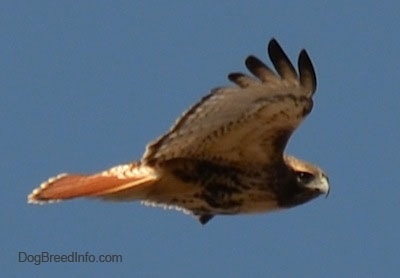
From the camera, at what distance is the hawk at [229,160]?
11.5 meters

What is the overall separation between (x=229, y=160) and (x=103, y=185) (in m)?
0.93

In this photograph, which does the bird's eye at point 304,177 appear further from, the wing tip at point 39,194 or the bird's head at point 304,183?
the wing tip at point 39,194

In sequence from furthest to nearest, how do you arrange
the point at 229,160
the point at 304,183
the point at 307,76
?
the point at 304,183, the point at 229,160, the point at 307,76

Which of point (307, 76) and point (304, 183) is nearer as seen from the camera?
point (307, 76)

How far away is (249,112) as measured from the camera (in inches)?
453

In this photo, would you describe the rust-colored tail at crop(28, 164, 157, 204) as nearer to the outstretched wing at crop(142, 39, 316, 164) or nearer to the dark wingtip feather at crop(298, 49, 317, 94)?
the outstretched wing at crop(142, 39, 316, 164)

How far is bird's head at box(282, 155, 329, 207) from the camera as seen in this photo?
12109 mm

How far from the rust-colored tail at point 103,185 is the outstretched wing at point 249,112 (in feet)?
0.43

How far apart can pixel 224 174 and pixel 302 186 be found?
614 mm

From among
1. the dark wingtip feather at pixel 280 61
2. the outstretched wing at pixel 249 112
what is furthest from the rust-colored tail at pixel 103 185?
the dark wingtip feather at pixel 280 61

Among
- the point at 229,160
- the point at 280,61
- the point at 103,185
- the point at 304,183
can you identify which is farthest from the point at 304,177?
Result: the point at 103,185

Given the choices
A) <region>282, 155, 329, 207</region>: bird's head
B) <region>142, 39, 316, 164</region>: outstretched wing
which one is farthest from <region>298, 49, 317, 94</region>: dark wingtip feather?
<region>282, 155, 329, 207</region>: bird's head

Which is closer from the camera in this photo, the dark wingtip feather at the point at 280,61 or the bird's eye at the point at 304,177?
the dark wingtip feather at the point at 280,61

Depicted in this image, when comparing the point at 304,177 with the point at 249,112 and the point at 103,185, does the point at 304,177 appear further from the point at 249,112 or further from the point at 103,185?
the point at 103,185
